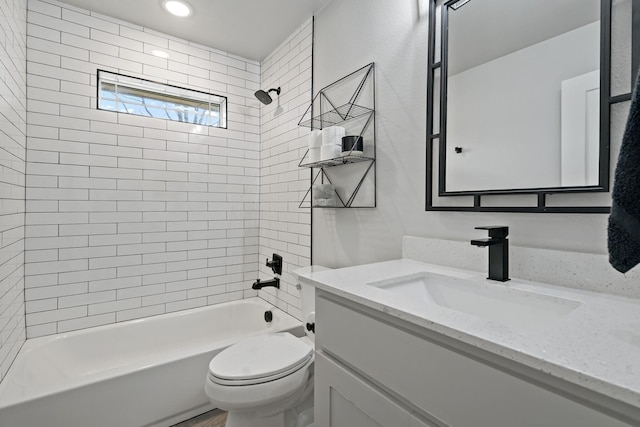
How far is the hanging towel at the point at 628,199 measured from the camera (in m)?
0.50

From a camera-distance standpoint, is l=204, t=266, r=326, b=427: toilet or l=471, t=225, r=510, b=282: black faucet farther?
l=204, t=266, r=326, b=427: toilet

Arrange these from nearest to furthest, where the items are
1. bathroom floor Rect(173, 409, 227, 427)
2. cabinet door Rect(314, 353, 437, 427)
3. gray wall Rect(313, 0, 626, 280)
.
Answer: cabinet door Rect(314, 353, 437, 427), gray wall Rect(313, 0, 626, 280), bathroom floor Rect(173, 409, 227, 427)

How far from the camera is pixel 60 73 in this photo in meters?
2.02

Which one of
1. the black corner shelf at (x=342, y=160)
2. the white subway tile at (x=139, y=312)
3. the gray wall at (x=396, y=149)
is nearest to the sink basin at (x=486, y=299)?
the gray wall at (x=396, y=149)

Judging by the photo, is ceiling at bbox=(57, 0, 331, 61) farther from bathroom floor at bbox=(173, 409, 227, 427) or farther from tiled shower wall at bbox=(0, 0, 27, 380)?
bathroom floor at bbox=(173, 409, 227, 427)

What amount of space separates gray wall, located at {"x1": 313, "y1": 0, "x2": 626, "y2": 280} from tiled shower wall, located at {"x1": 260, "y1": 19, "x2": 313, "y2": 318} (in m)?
0.36

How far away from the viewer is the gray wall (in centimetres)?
115

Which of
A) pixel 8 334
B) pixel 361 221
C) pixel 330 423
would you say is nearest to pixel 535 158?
pixel 361 221

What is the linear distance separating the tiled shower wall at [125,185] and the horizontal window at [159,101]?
0.19 ft

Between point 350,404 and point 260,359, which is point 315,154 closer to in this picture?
point 260,359

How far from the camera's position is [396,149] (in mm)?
1509

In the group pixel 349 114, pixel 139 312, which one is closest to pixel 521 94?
pixel 349 114

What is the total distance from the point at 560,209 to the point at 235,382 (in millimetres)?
1428

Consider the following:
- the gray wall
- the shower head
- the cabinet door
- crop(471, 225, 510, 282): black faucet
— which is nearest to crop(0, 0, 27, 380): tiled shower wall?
the shower head
